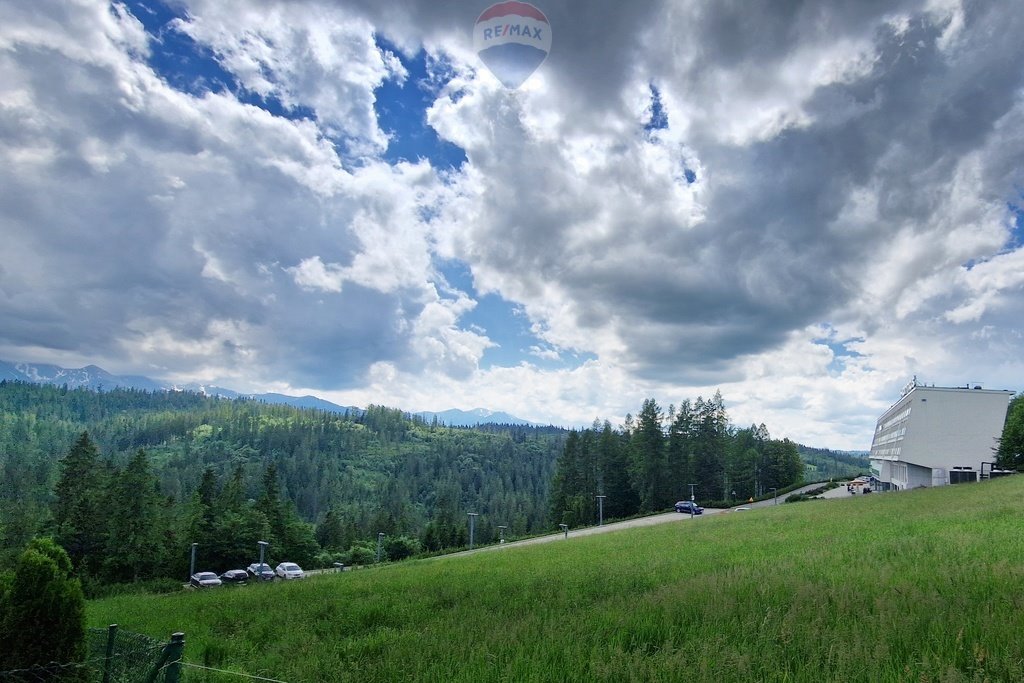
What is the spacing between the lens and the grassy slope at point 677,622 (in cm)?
645

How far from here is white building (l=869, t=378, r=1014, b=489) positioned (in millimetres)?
75688

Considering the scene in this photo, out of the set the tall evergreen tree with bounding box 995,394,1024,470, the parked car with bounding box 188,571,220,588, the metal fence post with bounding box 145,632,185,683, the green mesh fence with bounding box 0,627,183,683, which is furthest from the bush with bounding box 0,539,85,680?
the tall evergreen tree with bounding box 995,394,1024,470

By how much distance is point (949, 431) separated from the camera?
254ft

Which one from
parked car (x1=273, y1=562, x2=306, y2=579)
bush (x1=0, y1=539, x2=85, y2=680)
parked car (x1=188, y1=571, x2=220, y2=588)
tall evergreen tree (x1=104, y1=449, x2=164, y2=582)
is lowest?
parked car (x1=188, y1=571, x2=220, y2=588)

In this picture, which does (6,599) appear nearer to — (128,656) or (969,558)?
(128,656)

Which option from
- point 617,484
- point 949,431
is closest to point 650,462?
point 617,484

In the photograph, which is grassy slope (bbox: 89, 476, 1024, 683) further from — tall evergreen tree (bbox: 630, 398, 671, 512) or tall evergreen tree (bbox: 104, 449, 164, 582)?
tall evergreen tree (bbox: 630, 398, 671, 512)

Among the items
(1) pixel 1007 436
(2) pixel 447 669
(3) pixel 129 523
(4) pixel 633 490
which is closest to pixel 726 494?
(4) pixel 633 490

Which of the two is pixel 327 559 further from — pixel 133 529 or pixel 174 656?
pixel 174 656

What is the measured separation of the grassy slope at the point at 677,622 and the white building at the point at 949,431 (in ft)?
243

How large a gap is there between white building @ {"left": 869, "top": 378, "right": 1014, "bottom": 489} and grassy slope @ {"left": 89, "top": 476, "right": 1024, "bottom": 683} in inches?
2916

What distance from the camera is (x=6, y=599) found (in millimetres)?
9438

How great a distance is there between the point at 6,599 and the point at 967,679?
42.6 ft

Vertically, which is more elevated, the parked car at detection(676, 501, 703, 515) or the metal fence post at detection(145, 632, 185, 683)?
the metal fence post at detection(145, 632, 185, 683)
